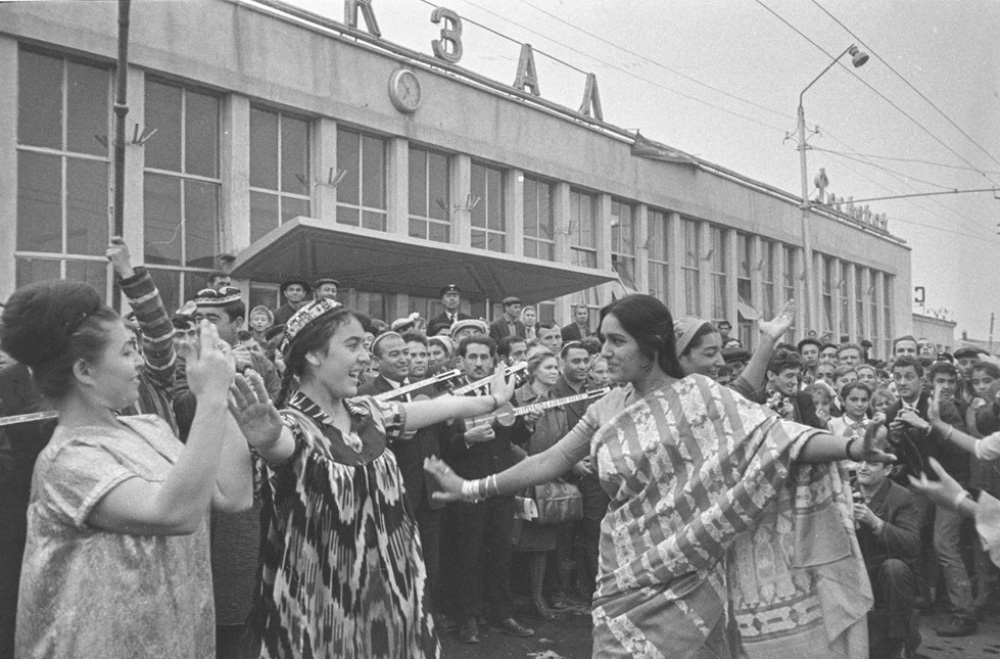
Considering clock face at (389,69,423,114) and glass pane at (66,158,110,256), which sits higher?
clock face at (389,69,423,114)

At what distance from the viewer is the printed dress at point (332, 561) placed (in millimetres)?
2750

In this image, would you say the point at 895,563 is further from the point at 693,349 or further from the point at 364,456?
the point at 364,456

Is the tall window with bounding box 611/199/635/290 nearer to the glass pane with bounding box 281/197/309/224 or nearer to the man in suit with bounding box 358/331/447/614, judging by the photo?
the glass pane with bounding box 281/197/309/224

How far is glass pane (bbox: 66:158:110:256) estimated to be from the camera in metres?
12.8

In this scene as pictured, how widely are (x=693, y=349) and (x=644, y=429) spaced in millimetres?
934

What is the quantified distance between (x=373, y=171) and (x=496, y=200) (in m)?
3.95


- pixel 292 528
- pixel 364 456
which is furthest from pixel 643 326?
pixel 292 528

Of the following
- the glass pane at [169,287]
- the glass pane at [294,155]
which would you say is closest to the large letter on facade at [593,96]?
the glass pane at [294,155]

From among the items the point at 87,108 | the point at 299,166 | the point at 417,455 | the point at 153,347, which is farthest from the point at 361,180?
the point at 153,347

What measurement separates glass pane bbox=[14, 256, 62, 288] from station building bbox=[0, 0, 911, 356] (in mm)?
23

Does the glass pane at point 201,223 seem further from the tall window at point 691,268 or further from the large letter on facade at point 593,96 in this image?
the tall window at point 691,268

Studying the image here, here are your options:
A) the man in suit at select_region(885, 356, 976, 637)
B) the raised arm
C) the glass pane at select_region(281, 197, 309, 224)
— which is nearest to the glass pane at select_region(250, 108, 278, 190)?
the glass pane at select_region(281, 197, 309, 224)

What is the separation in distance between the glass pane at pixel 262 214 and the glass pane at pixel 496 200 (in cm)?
616

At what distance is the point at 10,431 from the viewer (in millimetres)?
3047
